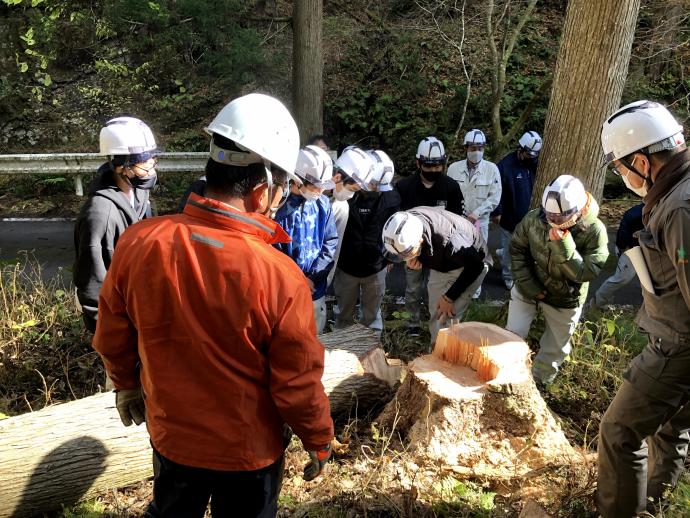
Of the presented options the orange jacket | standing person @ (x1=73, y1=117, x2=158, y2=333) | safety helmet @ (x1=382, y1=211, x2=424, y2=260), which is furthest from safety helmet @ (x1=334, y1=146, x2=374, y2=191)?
the orange jacket

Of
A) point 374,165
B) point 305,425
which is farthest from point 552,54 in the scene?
point 305,425

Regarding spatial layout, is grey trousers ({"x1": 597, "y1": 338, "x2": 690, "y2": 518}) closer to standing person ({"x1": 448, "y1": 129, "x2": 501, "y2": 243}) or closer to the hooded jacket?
the hooded jacket

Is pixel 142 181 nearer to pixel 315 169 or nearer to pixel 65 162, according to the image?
pixel 315 169

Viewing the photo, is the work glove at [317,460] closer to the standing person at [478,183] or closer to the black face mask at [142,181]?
the black face mask at [142,181]

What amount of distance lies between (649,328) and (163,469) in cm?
239

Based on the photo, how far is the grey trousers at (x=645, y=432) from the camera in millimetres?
2678

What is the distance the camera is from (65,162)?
8.79m

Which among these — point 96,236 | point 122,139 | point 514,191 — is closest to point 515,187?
point 514,191

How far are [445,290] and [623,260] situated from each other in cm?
207

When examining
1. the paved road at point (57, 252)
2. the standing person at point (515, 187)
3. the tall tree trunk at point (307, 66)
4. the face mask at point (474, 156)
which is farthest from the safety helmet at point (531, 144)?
the tall tree trunk at point (307, 66)

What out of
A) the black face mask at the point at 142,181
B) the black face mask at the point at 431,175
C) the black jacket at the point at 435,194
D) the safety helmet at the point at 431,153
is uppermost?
the safety helmet at the point at 431,153

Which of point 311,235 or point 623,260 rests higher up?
point 311,235

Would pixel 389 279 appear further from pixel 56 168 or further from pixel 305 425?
pixel 56 168

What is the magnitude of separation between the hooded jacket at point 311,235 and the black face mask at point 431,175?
164 cm
